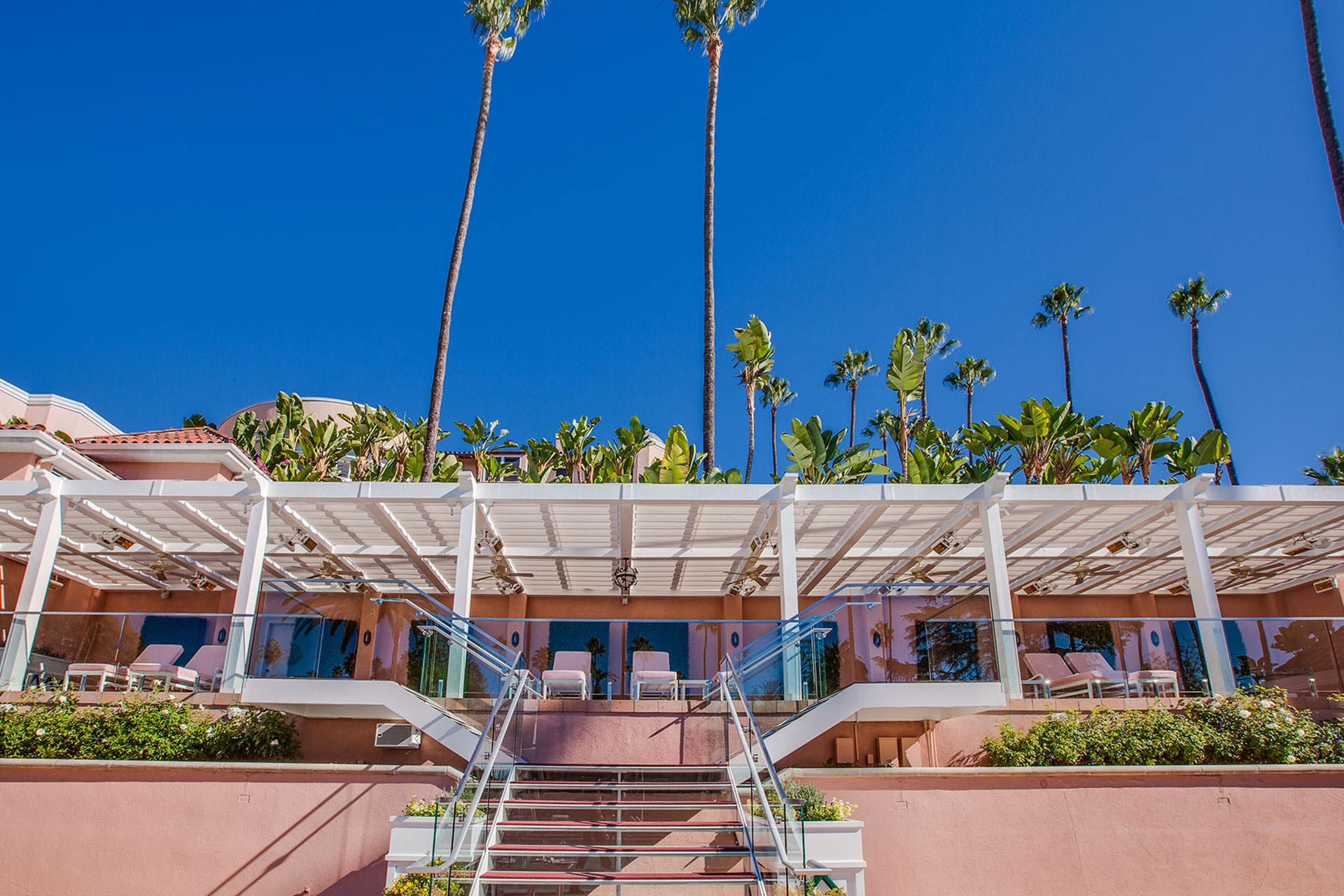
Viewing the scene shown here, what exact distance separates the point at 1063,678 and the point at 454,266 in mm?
16768

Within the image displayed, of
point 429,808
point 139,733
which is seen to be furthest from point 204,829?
point 429,808

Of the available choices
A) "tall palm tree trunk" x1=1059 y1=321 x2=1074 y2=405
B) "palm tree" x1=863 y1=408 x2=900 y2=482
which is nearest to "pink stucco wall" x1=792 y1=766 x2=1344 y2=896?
"palm tree" x1=863 y1=408 x2=900 y2=482

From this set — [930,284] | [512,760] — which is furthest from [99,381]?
[512,760]

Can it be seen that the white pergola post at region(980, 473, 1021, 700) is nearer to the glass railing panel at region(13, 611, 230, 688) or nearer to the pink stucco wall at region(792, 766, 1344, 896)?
the pink stucco wall at region(792, 766, 1344, 896)

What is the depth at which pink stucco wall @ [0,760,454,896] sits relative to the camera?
969 cm

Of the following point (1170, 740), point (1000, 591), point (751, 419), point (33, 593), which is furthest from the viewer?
point (751, 419)

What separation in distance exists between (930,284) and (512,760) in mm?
41436

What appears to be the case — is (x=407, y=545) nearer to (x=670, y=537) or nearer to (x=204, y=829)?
(x=670, y=537)

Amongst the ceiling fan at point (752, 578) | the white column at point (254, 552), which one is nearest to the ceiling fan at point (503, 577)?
the white column at point (254, 552)

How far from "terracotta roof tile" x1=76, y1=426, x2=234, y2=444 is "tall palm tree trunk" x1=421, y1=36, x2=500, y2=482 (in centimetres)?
419

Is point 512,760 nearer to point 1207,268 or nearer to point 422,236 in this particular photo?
point 1207,268

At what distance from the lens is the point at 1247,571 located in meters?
18.8

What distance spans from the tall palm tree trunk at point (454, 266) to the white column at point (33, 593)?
6877mm

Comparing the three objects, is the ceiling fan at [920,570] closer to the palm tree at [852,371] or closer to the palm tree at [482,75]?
the palm tree at [482,75]
